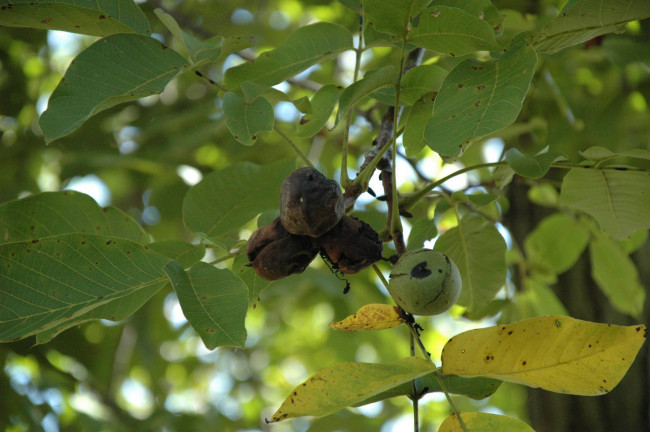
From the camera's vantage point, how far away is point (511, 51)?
1.39 metres

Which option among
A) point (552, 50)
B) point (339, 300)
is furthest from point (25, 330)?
point (339, 300)

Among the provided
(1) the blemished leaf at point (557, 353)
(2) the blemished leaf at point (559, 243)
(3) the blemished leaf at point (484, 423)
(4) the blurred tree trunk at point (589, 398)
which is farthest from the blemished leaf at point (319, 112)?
(4) the blurred tree trunk at point (589, 398)

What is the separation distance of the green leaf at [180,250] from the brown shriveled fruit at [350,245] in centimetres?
39

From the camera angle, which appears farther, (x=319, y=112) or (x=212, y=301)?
(x=319, y=112)

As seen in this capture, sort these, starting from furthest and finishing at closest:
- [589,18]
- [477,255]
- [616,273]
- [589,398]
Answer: [589,398]
[616,273]
[477,255]
[589,18]

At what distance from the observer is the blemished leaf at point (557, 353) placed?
48.9 inches

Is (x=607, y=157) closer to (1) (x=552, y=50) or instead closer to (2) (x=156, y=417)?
(1) (x=552, y=50)

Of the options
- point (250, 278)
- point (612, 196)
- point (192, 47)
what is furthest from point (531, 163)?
point (192, 47)

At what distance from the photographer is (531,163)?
4.71 ft

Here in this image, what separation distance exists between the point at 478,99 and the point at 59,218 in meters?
1.18

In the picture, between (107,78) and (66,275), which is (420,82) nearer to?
(107,78)

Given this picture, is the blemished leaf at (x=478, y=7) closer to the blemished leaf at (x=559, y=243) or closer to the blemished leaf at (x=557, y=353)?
the blemished leaf at (x=557, y=353)

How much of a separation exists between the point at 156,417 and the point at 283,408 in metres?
2.20

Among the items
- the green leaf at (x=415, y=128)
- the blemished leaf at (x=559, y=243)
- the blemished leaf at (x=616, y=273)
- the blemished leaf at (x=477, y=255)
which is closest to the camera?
the green leaf at (x=415, y=128)
